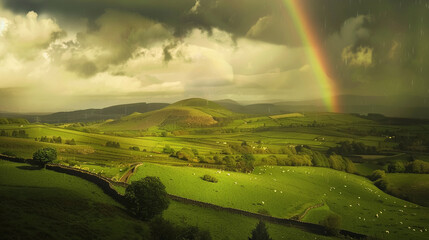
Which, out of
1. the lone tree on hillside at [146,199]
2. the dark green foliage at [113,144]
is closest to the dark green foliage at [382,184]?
the lone tree on hillside at [146,199]

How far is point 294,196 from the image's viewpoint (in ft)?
200

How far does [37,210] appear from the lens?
25.5 meters

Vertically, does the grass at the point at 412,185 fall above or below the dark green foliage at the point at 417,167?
below

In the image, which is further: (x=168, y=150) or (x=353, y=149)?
(x=353, y=149)

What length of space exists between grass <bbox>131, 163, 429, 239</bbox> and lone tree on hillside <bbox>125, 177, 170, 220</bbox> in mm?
15338

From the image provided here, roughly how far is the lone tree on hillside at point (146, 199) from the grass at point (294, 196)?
50.3 feet

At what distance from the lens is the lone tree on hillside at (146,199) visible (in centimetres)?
3378

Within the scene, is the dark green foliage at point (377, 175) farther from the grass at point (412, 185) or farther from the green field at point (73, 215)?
the green field at point (73, 215)

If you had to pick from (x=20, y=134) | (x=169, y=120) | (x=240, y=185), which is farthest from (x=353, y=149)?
(x=20, y=134)

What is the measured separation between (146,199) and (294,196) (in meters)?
37.5

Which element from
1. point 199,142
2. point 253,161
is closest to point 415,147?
point 253,161

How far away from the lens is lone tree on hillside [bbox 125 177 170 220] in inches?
1330

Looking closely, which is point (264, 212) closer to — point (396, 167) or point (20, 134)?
point (20, 134)

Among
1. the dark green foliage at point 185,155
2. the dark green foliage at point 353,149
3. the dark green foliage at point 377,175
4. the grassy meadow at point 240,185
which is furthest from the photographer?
the dark green foliage at point 353,149
